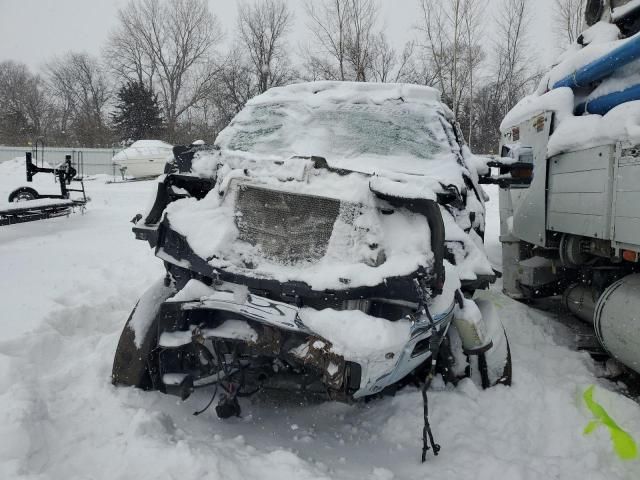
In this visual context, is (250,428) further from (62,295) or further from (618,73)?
(618,73)

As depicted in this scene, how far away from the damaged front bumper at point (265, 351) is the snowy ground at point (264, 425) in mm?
337

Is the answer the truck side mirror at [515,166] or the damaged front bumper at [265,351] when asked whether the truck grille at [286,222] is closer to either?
the damaged front bumper at [265,351]

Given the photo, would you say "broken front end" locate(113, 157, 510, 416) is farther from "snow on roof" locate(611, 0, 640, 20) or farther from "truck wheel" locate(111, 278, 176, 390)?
"snow on roof" locate(611, 0, 640, 20)

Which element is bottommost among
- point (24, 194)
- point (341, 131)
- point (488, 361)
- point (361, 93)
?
point (488, 361)

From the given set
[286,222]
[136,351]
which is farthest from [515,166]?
[136,351]

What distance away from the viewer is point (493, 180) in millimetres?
4102

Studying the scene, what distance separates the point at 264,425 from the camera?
3062mm

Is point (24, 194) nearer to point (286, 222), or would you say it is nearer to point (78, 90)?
point (286, 222)

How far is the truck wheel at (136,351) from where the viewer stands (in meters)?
3.10

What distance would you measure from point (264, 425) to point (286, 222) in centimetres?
130

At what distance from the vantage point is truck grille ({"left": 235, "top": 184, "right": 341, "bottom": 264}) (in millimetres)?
2801

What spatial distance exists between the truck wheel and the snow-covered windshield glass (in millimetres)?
1467

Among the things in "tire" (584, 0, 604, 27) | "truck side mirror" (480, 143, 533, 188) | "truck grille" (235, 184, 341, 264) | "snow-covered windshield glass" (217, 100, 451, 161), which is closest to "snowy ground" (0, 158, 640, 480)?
"truck grille" (235, 184, 341, 264)

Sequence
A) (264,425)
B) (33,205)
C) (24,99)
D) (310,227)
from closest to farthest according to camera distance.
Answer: (310,227) → (264,425) → (33,205) → (24,99)
